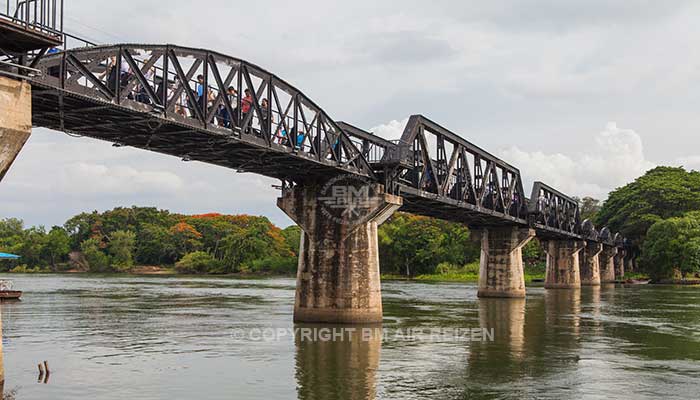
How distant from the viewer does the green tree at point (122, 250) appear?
7407 inches

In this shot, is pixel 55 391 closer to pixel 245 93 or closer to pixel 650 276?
pixel 245 93

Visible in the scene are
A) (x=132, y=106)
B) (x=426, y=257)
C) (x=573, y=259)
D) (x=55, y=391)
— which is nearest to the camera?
(x=55, y=391)

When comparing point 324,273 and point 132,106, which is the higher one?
point 132,106

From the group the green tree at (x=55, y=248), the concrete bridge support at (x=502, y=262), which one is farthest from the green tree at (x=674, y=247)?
the green tree at (x=55, y=248)

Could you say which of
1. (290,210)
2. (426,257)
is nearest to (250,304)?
(290,210)

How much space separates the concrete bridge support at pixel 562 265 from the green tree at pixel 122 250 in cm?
11113

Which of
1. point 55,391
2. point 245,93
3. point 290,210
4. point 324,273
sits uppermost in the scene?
point 245,93

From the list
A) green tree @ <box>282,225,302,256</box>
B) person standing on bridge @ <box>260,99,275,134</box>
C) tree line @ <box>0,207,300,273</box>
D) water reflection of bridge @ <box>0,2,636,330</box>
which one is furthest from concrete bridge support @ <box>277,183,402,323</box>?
green tree @ <box>282,225,302,256</box>

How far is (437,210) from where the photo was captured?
206 feet

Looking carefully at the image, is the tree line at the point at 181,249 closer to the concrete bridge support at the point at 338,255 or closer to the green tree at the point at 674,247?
the green tree at the point at 674,247

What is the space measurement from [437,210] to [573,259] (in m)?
57.2

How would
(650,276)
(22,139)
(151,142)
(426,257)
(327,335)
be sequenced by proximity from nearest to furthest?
(22,139)
(151,142)
(327,335)
(650,276)
(426,257)

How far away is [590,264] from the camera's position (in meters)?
131

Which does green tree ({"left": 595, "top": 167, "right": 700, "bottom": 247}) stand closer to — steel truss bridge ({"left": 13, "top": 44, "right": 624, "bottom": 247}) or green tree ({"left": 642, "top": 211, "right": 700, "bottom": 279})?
green tree ({"left": 642, "top": 211, "right": 700, "bottom": 279})
